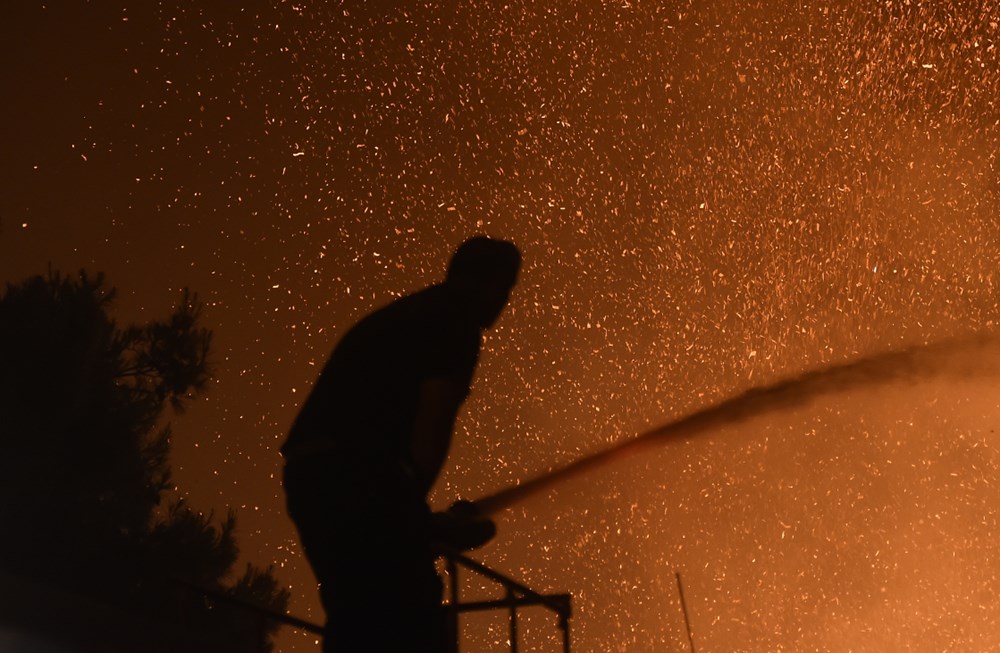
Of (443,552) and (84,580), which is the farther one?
→ (84,580)

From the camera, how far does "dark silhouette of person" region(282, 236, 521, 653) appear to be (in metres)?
3.40

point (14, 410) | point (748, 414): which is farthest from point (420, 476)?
point (14, 410)

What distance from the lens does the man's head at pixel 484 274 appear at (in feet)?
12.7

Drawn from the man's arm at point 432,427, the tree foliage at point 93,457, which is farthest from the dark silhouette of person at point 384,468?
the tree foliage at point 93,457

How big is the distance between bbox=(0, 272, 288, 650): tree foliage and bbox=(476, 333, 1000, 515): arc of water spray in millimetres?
10036

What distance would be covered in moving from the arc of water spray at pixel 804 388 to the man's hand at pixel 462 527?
764mm

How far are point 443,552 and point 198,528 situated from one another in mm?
17401

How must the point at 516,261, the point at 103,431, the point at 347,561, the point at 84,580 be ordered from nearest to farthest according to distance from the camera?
the point at 347,561, the point at 516,261, the point at 84,580, the point at 103,431

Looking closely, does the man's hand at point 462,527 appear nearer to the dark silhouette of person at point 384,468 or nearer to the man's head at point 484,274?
the dark silhouette of person at point 384,468

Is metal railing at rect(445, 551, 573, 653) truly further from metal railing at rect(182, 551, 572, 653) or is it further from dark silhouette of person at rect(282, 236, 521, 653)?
dark silhouette of person at rect(282, 236, 521, 653)

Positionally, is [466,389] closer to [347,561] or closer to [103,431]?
[347,561]

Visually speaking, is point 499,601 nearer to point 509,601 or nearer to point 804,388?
point 509,601

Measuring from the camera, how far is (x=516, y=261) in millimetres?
3975

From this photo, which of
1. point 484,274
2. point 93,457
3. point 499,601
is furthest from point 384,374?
point 93,457
